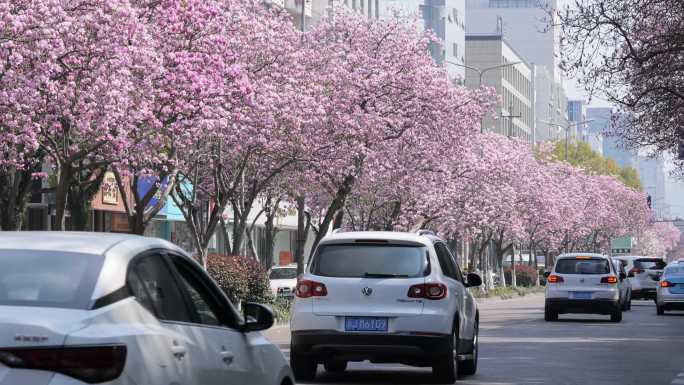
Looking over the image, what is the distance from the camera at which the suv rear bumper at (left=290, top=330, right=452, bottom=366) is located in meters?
16.6

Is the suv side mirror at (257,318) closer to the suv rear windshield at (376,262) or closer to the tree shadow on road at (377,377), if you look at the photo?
the suv rear windshield at (376,262)

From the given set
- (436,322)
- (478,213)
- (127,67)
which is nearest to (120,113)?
(127,67)

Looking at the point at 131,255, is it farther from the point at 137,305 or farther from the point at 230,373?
the point at 230,373

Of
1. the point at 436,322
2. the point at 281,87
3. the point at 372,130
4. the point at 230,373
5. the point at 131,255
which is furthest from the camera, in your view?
the point at 372,130

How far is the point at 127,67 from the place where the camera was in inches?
1040

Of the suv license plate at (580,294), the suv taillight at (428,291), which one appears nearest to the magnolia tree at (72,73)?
the suv taillight at (428,291)

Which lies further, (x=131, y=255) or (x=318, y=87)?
(x=318, y=87)

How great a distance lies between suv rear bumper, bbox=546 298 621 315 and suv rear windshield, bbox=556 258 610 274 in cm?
73

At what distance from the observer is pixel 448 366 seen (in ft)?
55.7

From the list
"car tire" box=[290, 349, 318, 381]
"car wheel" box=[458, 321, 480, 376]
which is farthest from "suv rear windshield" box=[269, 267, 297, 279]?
"car tire" box=[290, 349, 318, 381]

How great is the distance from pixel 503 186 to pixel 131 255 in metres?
64.3

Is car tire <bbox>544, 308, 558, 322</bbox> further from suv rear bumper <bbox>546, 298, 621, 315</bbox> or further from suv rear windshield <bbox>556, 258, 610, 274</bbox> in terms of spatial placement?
suv rear windshield <bbox>556, 258, 610, 274</bbox>

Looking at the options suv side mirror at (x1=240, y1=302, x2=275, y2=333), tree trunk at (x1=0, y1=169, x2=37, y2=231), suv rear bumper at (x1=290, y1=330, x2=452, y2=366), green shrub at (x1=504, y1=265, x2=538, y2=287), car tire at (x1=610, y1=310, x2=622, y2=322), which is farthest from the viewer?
green shrub at (x1=504, y1=265, x2=538, y2=287)

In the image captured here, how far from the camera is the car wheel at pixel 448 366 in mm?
16922
